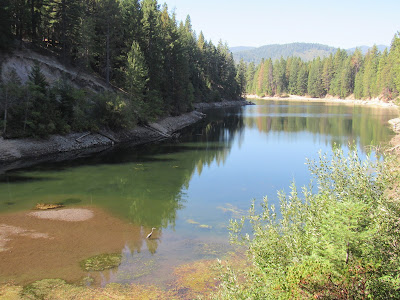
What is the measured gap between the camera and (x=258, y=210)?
20.1m

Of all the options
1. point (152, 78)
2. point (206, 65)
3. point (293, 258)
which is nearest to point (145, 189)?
point (293, 258)

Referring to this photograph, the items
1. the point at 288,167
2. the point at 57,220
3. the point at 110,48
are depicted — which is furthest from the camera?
the point at 110,48

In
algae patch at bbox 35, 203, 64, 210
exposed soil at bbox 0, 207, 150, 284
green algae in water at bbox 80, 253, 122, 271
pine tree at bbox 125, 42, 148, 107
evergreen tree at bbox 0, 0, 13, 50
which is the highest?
evergreen tree at bbox 0, 0, 13, 50

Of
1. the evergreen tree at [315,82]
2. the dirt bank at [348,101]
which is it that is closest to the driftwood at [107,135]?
the dirt bank at [348,101]

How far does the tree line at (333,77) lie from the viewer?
112 m

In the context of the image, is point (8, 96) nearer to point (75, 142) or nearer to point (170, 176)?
point (75, 142)

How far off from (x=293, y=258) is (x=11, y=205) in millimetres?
18825

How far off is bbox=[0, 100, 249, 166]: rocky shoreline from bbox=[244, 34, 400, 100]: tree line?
270 feet

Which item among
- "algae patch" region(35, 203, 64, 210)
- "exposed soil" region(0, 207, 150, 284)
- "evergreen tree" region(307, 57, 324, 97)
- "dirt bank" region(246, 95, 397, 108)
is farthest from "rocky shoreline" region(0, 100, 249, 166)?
"evergreen tree" region(307, 57, 324, 97)

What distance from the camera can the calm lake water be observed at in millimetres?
15191

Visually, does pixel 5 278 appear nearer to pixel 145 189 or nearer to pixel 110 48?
pixel 145 189

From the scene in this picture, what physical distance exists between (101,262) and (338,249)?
10.0 metres

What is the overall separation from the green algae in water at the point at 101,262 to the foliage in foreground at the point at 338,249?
271 inches

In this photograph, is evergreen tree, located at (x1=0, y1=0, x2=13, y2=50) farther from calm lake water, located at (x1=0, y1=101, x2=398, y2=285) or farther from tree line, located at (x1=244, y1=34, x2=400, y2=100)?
tree line, located at (x1=244, y1=34, x2=400, y2=100)
